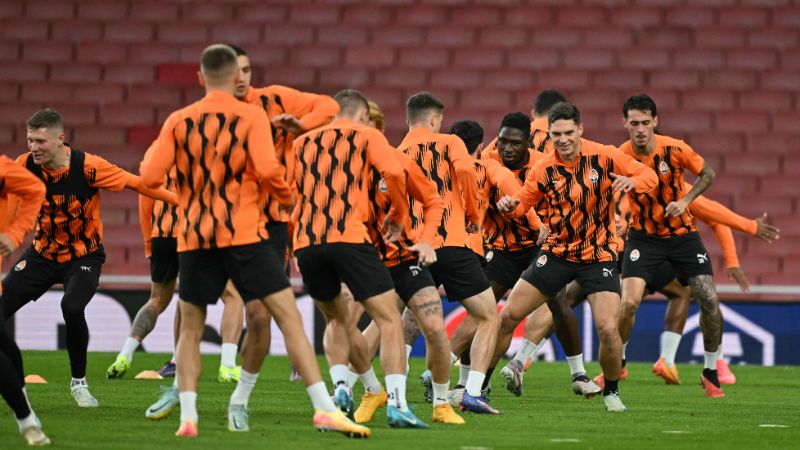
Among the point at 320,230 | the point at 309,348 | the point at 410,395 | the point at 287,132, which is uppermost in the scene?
the point at 287,132

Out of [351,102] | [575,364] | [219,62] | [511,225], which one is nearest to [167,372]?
[511,225]

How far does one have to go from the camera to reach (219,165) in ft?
25.5

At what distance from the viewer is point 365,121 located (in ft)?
29.1

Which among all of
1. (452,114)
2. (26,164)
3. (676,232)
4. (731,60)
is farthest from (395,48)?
(26,164)

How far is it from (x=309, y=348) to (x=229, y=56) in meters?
1.66

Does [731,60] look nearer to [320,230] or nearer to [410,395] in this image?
[410,395]

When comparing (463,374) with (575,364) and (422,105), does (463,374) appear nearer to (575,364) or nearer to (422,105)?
(575,364)

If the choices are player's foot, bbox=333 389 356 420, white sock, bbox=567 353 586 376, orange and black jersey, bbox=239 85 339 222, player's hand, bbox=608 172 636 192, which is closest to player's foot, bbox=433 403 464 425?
player's foot, bbox=333 389 356 420

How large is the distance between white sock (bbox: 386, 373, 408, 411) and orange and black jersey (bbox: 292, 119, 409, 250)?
835 millimetres

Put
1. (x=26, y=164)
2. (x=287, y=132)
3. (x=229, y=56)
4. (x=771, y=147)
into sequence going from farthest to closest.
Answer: (x=771, y=147), (x=26, y=164), (x=287, y=132), (x=229, y=56)

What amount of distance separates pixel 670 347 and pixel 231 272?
299 inches

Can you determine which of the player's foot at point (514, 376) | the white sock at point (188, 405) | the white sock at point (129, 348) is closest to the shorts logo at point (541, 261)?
the player's foot at point (514, 376)

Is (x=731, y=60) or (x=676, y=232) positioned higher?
(x=731, y=60)

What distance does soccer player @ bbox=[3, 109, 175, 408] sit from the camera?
10.2 metres
